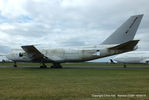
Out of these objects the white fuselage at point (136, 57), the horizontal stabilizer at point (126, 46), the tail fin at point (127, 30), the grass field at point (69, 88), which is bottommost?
the grass field at point (69, 88)

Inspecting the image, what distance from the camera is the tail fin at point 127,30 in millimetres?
25609

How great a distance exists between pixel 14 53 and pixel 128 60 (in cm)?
3231

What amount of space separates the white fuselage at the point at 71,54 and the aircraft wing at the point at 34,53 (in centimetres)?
125

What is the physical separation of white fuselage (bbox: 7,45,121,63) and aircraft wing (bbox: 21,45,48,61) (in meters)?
1.25

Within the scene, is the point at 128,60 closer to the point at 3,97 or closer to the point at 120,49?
the point at 120,49

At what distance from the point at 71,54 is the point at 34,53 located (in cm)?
557

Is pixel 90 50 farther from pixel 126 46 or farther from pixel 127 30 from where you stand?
pixel 127 30

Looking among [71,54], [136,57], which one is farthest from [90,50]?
[136,57]

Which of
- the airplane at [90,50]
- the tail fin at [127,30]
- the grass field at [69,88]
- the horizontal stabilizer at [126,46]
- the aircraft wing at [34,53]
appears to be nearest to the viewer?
the grass field at [69,88]

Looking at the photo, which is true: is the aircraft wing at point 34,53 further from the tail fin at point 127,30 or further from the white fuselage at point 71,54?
the tail fin at point 127,30

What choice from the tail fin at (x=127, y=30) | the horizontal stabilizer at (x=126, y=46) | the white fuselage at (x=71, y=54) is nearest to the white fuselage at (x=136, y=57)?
the white fuselage at (x=71, y=54)

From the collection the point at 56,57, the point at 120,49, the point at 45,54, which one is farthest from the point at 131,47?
the point at 45,54

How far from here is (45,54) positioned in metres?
32.5

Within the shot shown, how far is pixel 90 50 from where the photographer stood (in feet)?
94.7
